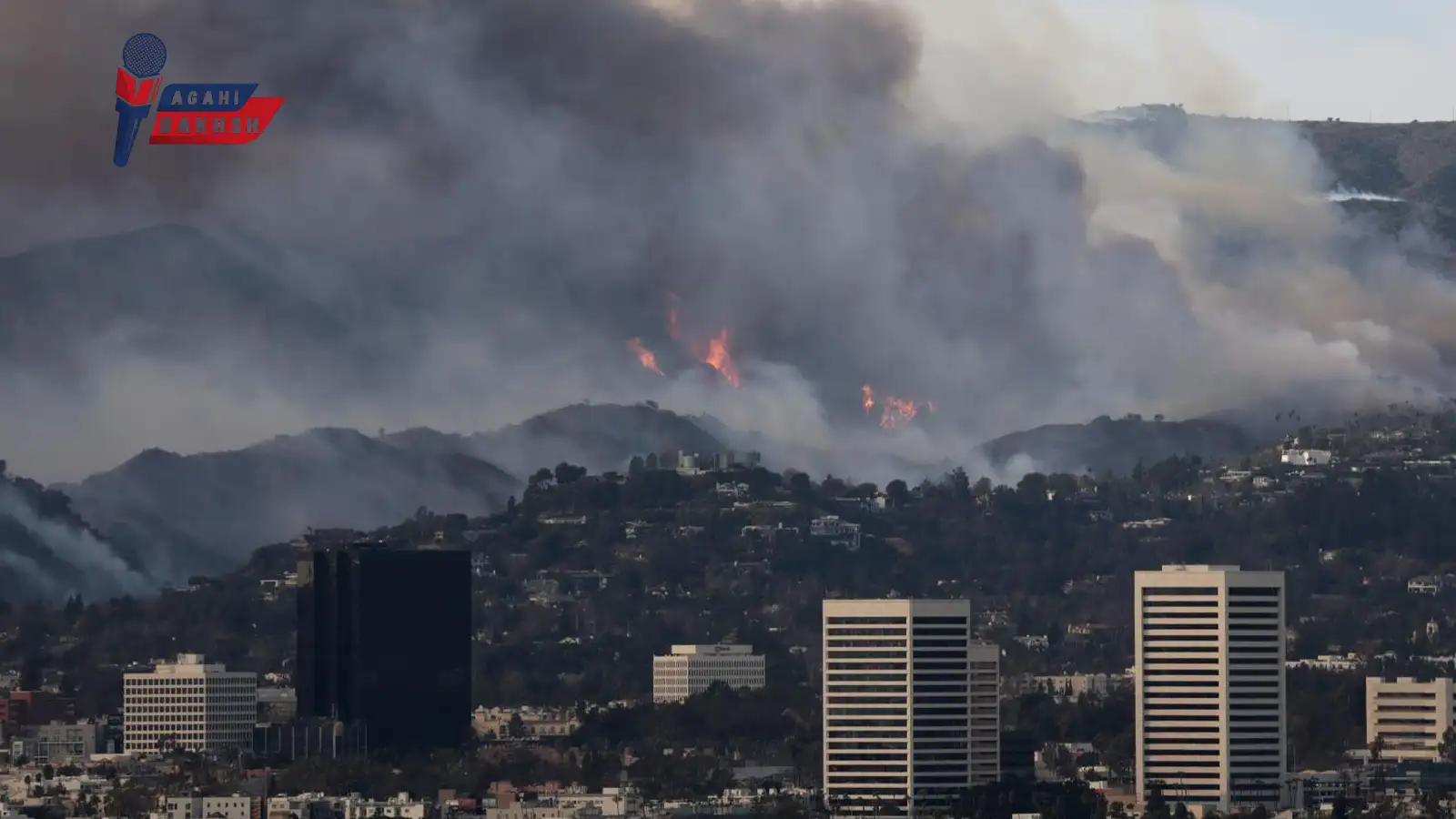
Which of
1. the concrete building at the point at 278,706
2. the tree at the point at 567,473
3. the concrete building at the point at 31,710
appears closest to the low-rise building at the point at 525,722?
the concrete building at the point at 278,706

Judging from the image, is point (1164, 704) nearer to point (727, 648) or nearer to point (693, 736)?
point (693, 736)

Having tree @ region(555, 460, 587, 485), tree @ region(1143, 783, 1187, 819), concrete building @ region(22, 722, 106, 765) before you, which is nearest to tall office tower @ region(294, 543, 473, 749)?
concrete building @ region(22, 722, 106, 765)

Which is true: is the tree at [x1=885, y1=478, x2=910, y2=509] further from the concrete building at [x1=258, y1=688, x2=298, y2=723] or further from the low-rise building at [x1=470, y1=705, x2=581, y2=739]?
the concrete building at [x1=258, y1=688, x2=298, y2=723]

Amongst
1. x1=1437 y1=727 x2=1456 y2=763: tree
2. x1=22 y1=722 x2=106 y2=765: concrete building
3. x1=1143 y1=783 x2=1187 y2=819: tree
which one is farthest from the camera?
x1=22 y1=722 x2=106 y2=765: concrete building

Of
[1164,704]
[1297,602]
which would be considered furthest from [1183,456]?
[1164,704]

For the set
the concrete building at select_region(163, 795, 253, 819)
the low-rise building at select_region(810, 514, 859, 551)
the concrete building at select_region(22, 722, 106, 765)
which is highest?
the low-rise building at select_region(810, 514, 859, 551)

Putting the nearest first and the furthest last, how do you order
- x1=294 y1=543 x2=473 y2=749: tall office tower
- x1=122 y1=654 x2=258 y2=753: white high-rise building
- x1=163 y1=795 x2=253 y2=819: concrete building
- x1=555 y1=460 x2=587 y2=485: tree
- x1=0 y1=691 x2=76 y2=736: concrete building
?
x1=163 y1=795 x2=253 y2=819: concrete building
x1=294 y1=543 x2=473 y2=749: tall office tower
x1=122 y1=654 x2=258 y2=753: white high-rise building
x1=0 y1=691 x2=76 y2=736: concrete building
x1=555 y1=460 x2=587 y2=485: tree
